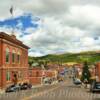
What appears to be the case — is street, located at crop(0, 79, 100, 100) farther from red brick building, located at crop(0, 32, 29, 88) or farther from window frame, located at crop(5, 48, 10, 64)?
window frame, located at crop(5, 48, 10, 64)

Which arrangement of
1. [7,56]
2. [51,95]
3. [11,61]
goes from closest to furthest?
[51,95], [7,56], [11,61]

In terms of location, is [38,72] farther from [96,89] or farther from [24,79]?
[96,89]

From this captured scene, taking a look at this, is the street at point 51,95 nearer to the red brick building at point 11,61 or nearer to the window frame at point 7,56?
the red brick building at point 11,61

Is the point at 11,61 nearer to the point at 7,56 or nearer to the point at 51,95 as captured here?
the point at 7,56

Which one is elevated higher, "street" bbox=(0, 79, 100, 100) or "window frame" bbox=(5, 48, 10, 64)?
"window frame" bbox=(5, 48, 10, 64)

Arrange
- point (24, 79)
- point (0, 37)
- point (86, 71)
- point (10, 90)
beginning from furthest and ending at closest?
1. point (86, 71)
2. point (24, 79)
3. point (0, 37)
4. point (10, 90)

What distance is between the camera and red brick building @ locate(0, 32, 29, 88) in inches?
2691

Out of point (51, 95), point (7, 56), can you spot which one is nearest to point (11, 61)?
point (7, 56)

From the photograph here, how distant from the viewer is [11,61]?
75.6 m

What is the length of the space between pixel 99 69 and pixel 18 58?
24935 millimetres

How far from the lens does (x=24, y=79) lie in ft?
295

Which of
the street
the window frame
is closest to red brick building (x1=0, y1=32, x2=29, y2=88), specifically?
the window frame

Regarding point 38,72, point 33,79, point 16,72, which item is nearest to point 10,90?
point 16,72

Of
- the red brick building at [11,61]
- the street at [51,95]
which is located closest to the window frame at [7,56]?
the red brick building at [11,61]
